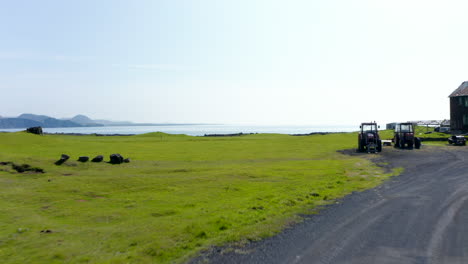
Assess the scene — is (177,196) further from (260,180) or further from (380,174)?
(380,174)

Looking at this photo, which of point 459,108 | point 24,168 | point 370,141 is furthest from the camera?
point 459,108

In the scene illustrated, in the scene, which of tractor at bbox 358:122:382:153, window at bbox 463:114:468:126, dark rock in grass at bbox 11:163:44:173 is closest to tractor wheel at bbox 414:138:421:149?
tractor at bbox 358:122:382:153

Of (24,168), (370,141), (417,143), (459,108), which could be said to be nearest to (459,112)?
(459,108)

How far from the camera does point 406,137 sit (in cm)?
4475

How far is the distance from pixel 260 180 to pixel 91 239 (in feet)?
42.8

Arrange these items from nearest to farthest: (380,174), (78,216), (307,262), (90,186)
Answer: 1. (307,262)
2. (78,216)
3. (90,186)
4. (380,174)

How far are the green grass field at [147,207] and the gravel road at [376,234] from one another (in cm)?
91

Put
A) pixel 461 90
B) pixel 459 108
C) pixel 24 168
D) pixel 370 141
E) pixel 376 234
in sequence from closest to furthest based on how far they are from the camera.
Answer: pixel 376 234 < pixel 24 168 < pixel 370 141 < pixel 459 108 < pixel 461 90

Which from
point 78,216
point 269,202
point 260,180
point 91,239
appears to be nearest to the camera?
point 91,239

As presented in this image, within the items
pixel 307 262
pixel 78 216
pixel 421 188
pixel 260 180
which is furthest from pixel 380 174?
pixel 78 216

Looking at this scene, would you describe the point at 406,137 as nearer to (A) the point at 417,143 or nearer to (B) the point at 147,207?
(A) the point at 417,143

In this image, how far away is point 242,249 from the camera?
9.69m

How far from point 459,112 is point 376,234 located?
6820cm

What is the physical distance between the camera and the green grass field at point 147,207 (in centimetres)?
1019
